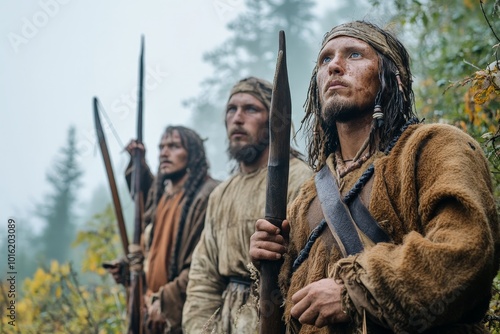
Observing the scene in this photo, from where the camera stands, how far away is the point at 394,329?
7.08ft

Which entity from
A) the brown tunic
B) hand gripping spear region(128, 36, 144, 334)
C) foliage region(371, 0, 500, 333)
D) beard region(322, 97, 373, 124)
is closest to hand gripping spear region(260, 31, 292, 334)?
beard region(322, 97, 373, 124)

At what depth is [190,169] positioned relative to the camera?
609cm

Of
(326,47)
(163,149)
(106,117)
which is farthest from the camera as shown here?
(106,117)

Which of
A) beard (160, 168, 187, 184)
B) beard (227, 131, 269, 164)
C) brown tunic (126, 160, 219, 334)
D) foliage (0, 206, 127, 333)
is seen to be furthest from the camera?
foliage (0, 206, 127, 333)

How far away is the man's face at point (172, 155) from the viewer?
6133 mm

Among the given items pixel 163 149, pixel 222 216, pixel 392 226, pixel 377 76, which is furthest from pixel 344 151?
A: pixel 163 149

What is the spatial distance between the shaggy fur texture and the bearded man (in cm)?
281

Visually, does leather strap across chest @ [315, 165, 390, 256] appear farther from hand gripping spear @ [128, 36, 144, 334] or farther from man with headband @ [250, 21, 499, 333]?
hand gripping spear @ [128, 36, 144, 334]

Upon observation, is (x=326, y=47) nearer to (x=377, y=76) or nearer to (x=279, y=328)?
(x=377, y=76)

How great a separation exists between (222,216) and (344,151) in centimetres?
185

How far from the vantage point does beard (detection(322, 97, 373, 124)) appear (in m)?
2.82

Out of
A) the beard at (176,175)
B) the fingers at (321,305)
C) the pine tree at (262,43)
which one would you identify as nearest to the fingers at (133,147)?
the beard at (176,175)

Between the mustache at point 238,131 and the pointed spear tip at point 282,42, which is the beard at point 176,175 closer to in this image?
the mustache at point 238,131

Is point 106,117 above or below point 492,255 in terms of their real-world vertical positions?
above
